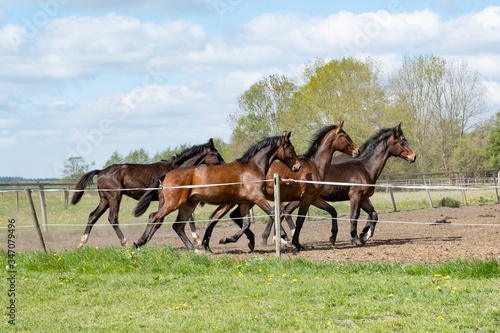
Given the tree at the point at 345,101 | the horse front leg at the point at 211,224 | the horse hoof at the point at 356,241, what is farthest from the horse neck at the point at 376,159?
the tree at the point at 345,101

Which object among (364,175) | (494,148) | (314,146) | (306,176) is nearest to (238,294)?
(306,176)

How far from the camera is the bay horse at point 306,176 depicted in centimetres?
1063

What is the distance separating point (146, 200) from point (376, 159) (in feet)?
16.1

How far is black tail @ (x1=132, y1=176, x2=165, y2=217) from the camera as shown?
10641 millimetres

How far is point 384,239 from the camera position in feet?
40.9

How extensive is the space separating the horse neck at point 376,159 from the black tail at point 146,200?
438 centimetres

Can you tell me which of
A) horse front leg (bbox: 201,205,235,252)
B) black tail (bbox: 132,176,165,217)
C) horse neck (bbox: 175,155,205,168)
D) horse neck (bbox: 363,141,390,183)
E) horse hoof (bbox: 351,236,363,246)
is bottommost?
horse hoof (bbox: 351,236,363,246)

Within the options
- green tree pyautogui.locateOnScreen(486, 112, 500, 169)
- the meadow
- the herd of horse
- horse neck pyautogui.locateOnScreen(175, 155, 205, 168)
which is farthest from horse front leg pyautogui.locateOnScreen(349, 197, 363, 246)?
green tree pyautogui.locateOnScreen(486, 112, 500, 169)

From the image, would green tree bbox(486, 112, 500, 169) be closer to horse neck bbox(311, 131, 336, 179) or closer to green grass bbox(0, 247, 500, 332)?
horse neck bbox(311, 131, 336, 179)

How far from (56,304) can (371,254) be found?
4997mm

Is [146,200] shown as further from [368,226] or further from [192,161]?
[368,226]

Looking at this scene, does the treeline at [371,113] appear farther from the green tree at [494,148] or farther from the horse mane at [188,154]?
the horse mane at [188,154]

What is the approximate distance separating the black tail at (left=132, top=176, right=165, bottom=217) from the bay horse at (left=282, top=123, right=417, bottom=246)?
110 inches

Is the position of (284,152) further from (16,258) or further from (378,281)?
(16,258)
